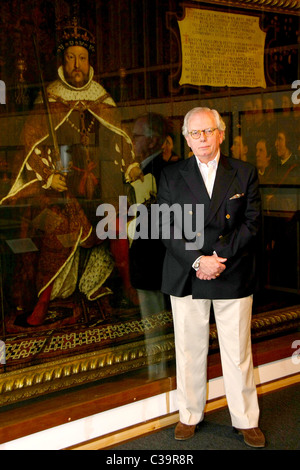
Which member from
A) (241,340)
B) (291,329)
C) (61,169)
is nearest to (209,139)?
(61,169)

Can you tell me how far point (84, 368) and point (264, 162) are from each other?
1.79m

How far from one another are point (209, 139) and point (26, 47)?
997mm

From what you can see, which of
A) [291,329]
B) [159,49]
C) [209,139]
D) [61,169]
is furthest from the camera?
[291,329]

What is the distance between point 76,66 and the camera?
310 cm

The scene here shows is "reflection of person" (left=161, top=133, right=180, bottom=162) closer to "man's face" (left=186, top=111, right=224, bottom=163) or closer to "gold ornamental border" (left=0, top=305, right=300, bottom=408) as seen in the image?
"man's face" (left=186, top=111, right=224, bottom=163)

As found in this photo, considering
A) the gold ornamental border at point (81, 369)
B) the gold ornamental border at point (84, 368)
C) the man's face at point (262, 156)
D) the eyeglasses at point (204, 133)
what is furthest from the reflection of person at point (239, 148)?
the gold ornamental border at point (81, 369)

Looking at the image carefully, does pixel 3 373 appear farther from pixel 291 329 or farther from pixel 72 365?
pixel 291 329

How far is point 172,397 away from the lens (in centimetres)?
342

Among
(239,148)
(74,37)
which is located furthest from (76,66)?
(239,148)

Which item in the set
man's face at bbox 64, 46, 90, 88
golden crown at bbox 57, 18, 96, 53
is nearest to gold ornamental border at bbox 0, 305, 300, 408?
man's face at bbox 64, 46, 90, 88

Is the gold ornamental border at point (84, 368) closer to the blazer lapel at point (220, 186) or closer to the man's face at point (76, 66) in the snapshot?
the blazer lapel at point (220, 186)

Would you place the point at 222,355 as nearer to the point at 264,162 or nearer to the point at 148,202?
the point at 148,202

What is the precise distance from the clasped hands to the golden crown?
1.25m

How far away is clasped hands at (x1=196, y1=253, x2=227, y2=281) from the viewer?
113 inches
